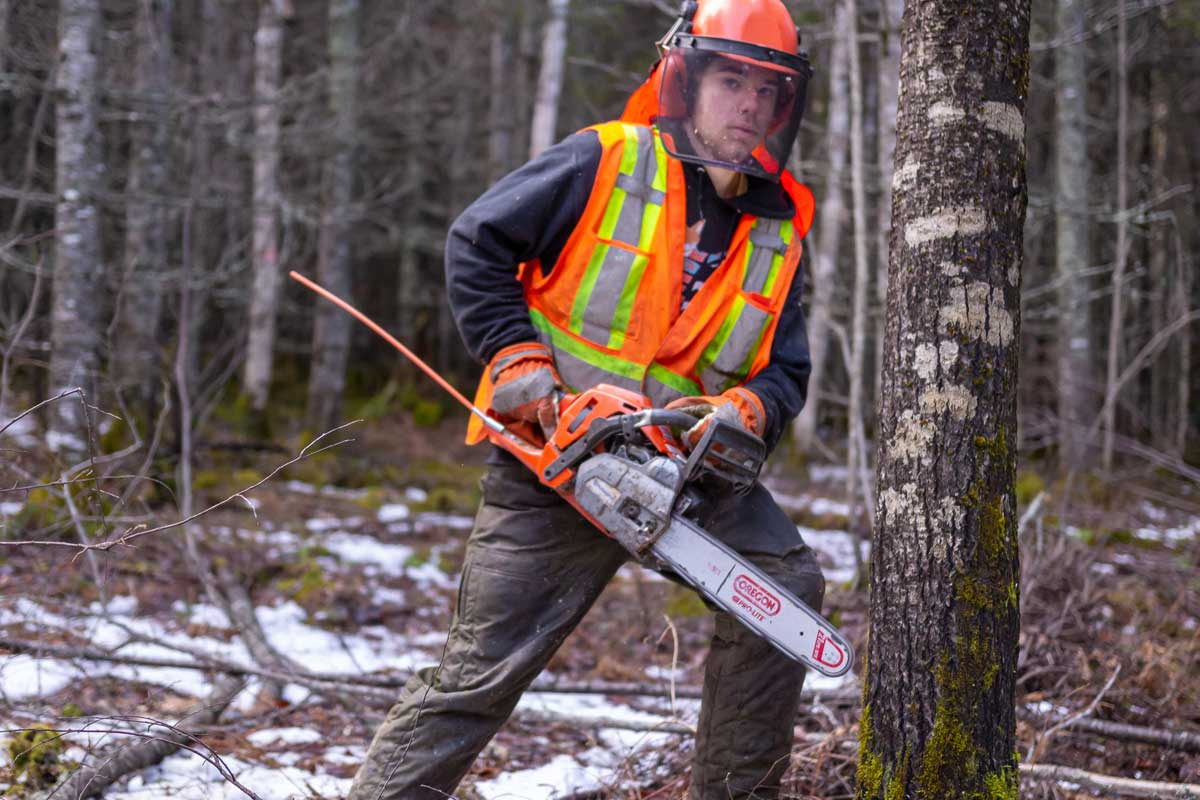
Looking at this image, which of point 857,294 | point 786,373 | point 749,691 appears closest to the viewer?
point 749,691

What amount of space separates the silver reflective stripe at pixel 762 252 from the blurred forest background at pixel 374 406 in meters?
1.07

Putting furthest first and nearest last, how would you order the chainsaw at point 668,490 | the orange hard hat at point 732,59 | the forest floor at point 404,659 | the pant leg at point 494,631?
the forest floor at point 404,659
the orange hard hat at point 732,59
the pant leg at point 494,631
the chainsaw at point 668,490

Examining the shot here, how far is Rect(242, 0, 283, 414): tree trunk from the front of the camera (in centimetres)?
1246

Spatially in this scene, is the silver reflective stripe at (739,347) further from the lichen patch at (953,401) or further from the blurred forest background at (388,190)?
the blurred forest background at (388,190)

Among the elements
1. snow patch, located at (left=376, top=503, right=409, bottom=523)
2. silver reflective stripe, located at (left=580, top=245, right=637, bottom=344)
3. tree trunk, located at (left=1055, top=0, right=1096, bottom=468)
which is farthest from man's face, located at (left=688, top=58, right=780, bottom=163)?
tree trunk, located at (left=1055, top=0, right=1096, bottom=468)

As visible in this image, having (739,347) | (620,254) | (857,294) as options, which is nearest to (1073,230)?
(857,294)

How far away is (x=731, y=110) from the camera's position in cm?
279

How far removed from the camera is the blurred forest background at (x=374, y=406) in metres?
3.64

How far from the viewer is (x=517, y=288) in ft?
8.80

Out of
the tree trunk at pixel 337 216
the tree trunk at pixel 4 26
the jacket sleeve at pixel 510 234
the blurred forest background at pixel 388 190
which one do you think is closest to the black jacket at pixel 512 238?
the jacket sleeve at pixel 510 234

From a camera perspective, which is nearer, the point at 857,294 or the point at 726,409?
the point at 726,409

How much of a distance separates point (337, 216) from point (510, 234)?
33.3 feet

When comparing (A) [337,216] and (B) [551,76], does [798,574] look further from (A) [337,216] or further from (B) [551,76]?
(A) [337,216]

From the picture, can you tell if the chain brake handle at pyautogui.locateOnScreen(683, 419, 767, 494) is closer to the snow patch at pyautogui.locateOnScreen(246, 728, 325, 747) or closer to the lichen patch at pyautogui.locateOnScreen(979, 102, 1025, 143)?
the lichen patch at pyautogui.locateOnScreen(979, 102, 1025, 143)
